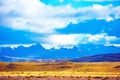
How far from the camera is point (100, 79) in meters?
76.6

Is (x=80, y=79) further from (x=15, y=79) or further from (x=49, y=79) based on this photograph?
(x=15, y=79)

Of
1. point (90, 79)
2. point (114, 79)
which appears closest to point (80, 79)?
point (90, 79)

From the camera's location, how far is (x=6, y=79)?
76562 mm

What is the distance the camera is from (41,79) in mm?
75562

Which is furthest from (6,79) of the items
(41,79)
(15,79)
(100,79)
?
(100,79)

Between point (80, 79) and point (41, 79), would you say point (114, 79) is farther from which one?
point (41, 79)

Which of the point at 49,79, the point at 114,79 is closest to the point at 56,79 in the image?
the point at 49,79

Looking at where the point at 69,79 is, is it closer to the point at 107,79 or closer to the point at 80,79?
the point at 80,79

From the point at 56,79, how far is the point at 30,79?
552 cm

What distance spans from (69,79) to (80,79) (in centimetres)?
260

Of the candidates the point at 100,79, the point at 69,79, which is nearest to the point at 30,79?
the point at 69,79

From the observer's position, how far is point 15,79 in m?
76.4

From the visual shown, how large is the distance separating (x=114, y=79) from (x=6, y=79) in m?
23.3

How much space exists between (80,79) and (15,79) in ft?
45.8
